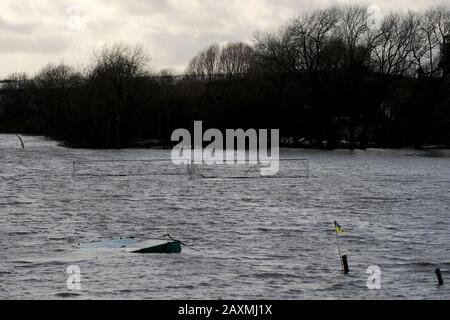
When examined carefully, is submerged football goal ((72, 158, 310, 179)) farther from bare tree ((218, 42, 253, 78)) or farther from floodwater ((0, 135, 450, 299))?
bare tree ((218, 42, 253, 78))

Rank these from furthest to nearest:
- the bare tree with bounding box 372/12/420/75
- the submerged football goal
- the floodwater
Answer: the bare tree with bounding box 372/12/420/75 < the submerged football goal < the floodwater

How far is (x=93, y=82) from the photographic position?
111 m

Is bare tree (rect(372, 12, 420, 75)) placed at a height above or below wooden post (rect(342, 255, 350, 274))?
above

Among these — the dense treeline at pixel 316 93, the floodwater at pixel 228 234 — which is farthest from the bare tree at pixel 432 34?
the floodwater at pixel 228 234

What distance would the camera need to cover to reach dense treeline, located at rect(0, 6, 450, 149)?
10275cm

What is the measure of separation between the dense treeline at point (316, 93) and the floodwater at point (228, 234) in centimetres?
4758

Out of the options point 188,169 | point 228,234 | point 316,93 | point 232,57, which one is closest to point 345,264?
point 228,234

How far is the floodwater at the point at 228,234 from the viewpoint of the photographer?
2177 centimetres

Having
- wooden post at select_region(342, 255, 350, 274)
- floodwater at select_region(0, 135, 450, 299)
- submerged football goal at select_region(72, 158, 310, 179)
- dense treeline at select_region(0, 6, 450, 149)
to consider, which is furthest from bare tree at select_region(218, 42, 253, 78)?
wooden post at select_region(342, 255, 350, 274)

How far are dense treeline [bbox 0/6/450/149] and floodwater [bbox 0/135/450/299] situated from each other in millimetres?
47576

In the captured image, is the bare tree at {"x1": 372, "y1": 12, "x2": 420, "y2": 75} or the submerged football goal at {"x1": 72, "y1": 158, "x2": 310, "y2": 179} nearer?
the submerged football goal at {"x1": 72, "y1": 158, "x2": 310, "y2": 179}

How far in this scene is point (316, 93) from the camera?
4171 inches

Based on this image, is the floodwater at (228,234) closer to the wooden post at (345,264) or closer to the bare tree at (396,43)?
the wooden post at (345,264)

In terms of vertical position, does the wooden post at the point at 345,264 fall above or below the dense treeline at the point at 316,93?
below
